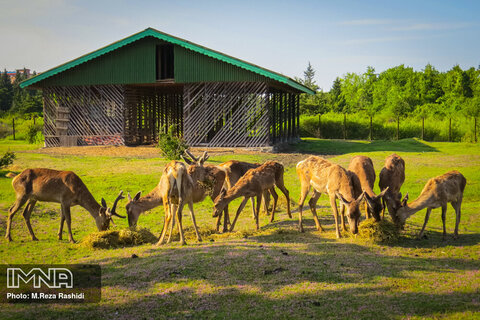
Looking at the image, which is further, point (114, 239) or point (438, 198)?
point (438, 198)

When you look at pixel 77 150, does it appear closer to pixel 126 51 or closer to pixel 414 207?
pixel 126 51

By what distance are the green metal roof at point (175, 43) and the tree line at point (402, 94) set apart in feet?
65.1

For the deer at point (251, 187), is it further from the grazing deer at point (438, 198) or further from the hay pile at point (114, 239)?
the grazing deer at point (438, 198)

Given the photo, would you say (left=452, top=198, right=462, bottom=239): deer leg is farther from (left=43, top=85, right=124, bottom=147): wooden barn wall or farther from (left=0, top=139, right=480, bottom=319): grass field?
(left=43, top=85, right=124, bottom=147): wooden barn wall

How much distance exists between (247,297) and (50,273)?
3.70m

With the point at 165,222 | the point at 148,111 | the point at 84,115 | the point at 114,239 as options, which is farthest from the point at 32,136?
the point at 165,222

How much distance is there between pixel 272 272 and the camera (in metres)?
8.05

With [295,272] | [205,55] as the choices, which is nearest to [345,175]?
[295,272]

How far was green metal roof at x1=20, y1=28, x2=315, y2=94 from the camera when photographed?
27547 mm

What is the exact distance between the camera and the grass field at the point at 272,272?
658cm

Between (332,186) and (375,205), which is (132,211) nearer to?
(332,186)

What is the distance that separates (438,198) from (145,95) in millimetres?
27768

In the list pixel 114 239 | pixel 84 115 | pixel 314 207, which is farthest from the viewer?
pixel 84 115

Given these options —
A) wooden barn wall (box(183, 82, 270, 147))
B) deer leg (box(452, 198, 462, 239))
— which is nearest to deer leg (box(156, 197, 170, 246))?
deer leg (box(452, 198, 462, 239))
